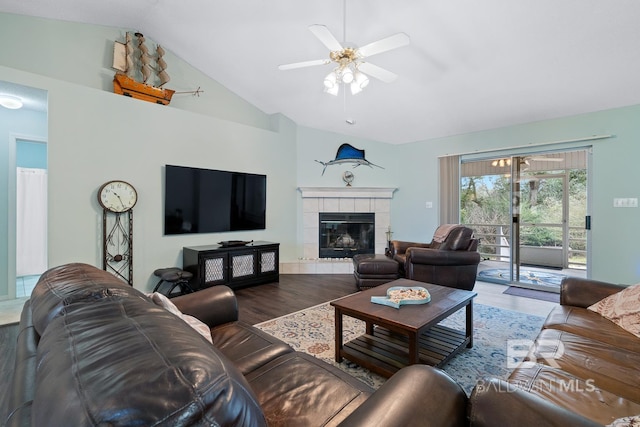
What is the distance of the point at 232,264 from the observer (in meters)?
4.04

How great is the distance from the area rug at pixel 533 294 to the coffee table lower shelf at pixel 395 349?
2.27 meters

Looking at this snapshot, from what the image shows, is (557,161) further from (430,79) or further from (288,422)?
(288,422)

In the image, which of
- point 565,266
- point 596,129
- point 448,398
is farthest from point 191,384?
point 565,266

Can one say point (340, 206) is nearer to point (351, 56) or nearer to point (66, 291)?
point (351, 56)

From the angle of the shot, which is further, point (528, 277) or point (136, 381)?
point (528, 277)

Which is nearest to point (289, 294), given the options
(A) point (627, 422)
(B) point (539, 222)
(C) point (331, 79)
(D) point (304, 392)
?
(C) point (331, 79)

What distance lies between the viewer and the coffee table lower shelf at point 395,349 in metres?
1.96

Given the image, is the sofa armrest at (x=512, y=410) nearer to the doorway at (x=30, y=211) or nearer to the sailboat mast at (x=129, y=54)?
the sailboat mast at (x=129, y=54)

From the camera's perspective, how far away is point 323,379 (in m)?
1.19

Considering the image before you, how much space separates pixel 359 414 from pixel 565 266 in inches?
248

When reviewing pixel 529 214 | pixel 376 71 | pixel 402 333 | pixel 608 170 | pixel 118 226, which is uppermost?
pixel 376 71

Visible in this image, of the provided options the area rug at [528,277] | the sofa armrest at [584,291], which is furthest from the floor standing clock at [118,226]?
the area rug at [528,277]

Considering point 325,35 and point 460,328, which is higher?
point 325,35

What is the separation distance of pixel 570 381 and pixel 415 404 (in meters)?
0.84
